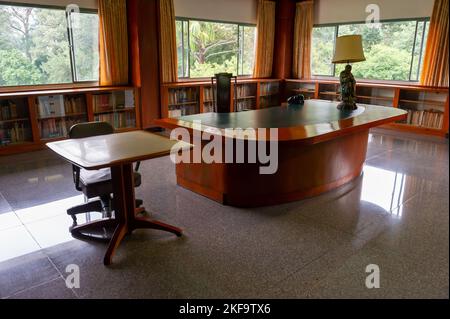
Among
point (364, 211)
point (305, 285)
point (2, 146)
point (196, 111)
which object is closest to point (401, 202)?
point (364, 211)

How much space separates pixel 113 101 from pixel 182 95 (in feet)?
4.46

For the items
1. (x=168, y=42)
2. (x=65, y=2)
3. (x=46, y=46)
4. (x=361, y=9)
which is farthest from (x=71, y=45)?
(x=361, y=9)

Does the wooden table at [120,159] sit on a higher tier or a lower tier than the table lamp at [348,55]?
lower

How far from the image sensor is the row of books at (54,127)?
5.20 metres

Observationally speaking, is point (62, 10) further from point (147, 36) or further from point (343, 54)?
point (343, 54)

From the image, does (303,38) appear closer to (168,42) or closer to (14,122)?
(168,42)

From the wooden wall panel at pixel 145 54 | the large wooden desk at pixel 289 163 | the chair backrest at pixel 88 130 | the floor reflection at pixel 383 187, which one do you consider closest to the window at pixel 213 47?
the wooden wall panel at pixel 145 54

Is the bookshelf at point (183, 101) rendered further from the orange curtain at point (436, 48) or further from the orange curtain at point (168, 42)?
the orange curtain at point (436, 48)

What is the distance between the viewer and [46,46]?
5.35 meters

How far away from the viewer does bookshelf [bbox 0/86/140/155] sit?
16.1 ft

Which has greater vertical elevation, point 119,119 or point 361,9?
point 361,9

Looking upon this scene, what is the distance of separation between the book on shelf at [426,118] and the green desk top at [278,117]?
96.0 inches

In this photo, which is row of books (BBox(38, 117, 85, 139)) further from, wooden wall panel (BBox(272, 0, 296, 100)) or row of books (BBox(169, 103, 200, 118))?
wooden wall panel (BBox(272, 0, 296, 100))

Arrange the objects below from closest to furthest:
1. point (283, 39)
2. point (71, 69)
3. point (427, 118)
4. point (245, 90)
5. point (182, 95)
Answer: point (71, 69) < point (427, 118) < point (182, 95) < point (245, 90) < point (283, 39)
